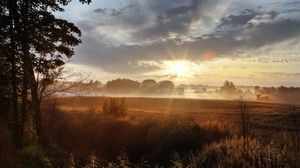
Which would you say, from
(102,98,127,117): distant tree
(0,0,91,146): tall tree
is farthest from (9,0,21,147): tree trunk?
(102,98,127,117): distant tree

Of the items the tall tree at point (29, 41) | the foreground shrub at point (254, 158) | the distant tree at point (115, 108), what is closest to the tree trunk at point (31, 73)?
the tall tree at point (29, 41)

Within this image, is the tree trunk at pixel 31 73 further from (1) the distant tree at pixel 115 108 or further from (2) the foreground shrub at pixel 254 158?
(1) the distant tree at pixel 115 108

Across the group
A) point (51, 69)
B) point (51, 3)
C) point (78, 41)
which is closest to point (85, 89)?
point (51, 69)

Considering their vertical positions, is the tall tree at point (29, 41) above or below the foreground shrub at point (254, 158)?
above

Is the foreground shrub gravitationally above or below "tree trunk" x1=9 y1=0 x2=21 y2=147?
below

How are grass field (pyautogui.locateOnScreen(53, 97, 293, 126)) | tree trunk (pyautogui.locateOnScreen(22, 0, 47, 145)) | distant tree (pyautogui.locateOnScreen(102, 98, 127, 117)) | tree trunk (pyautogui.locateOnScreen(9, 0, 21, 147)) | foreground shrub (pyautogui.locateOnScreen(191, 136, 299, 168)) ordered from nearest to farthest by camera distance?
foreground shrub (pyautogui.locateOnScreen(191, 136, 299, 168)) → tree trunk (pyautogui.locateOnScreen(9, 0, 21, 147)) → tree trunk (pyautogui.locateOnScreen(22, 0, 47, 145)) → grass field (pyautogui.locateOnScreen(53, 97, 293, 126)) → distant tree (pyautogui.locateOnScreen(102, 98, 127, 117))

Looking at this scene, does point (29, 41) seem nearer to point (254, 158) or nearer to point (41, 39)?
point (41, 39)

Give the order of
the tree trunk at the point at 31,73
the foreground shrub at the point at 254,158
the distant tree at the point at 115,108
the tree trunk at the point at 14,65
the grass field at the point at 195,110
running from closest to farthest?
the foreground shrub at the point at 254,158 → the tree trunk at the point at 14,65 → the tree trunk at the point at 31,73 → the grass field at the point at 195,110 → the distant tree at the point at 115,108

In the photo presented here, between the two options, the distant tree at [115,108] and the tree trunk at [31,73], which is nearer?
the tree trunk at [31,73]

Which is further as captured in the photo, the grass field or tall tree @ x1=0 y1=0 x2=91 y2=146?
the grass field

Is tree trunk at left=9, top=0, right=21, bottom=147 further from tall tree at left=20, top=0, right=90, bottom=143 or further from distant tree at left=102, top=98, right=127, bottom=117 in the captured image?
distant tree at left=102, top=98, right=127, bottom=117

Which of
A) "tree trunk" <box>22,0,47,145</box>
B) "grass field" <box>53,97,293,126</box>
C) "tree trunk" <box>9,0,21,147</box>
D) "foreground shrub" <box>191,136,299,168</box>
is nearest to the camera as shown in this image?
"foreground shrub" <box>191,136,299,168</box>

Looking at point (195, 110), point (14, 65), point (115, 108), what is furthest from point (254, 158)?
point (195, 110)

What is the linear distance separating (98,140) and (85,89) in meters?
4.10
